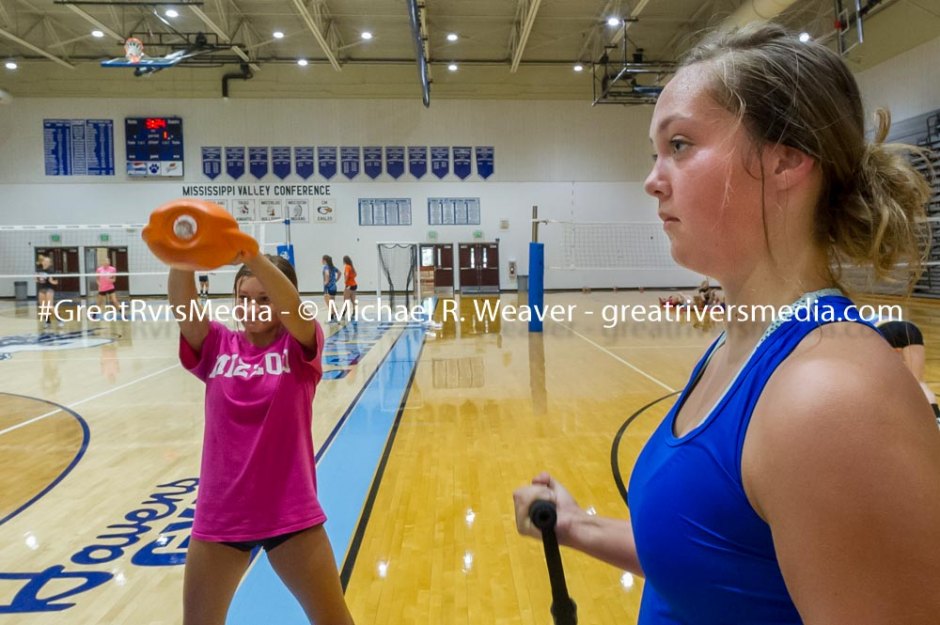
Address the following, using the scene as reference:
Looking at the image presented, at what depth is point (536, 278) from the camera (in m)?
10.8

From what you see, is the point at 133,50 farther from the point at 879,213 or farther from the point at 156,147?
the point at 879,213

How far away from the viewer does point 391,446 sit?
4.64m

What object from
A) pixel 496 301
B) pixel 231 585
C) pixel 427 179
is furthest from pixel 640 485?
pixel 427 179

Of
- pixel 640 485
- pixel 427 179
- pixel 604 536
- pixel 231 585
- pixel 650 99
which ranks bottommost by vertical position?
pixel 231 585

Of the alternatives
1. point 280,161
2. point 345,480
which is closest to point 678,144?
point 345,480

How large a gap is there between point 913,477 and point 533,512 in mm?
616

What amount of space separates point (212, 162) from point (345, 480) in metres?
19.3

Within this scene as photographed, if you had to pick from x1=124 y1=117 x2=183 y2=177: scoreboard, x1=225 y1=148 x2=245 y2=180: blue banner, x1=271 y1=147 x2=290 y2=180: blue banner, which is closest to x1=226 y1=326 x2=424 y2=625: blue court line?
x1=271 y1=147 x2=290 y2=180: blue banner

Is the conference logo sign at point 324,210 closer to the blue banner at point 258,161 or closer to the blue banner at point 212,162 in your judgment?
the blue banner at point 258,161

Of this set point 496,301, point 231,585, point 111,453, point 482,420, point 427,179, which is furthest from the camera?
point 427,179

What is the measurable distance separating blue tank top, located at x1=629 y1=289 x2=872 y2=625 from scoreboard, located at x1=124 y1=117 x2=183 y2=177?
885 inches

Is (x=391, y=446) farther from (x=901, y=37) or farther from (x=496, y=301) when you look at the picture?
(x=901, y=37)

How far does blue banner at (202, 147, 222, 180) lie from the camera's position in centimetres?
2044

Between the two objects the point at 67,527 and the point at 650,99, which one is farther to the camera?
the point at 650,99
